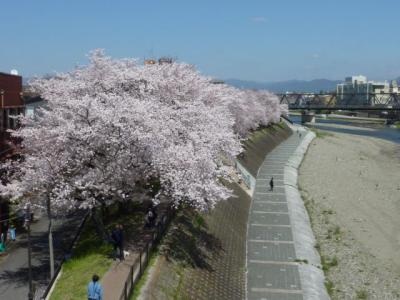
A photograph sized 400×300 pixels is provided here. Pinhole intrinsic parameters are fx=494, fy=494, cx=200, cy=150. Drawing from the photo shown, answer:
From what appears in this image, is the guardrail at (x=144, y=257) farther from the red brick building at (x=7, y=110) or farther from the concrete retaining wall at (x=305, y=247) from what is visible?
the red brick building at (x=7, y=110)

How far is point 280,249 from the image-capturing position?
28562 mm

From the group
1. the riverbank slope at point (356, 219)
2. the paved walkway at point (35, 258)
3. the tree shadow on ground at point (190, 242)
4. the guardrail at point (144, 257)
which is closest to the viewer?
the guardrail at point (144, 257)

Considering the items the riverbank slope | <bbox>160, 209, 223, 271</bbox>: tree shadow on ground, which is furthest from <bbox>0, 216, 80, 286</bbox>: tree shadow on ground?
the riverbank slope

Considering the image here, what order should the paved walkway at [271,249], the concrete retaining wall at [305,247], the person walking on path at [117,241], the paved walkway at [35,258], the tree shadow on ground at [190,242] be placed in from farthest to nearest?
the concrete retaining wall at [305,247] < the paved walkway at [271,249] < the tree shadow on ground at [190,242] < the person walking on path at [117,241] < the paved walkway at [35,258]

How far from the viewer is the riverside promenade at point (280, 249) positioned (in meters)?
23.1

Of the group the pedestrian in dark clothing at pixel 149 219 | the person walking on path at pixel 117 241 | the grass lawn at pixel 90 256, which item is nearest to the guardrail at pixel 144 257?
the pedestrian in dark clothing at pixel 149 219

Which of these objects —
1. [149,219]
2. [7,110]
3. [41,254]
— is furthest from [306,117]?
[41,254]

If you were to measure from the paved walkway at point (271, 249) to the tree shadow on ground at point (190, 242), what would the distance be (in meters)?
2.32

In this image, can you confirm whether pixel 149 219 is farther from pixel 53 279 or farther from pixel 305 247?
pixel 305 247

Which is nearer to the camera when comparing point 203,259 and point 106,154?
point 106,154

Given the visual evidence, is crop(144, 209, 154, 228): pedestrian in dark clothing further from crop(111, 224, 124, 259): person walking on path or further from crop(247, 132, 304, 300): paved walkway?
crop(247, 132, 304, 300): paved walkway

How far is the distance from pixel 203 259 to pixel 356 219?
727 inches

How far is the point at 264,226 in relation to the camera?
3344 cm

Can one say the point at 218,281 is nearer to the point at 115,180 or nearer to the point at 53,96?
the point at 115,180
